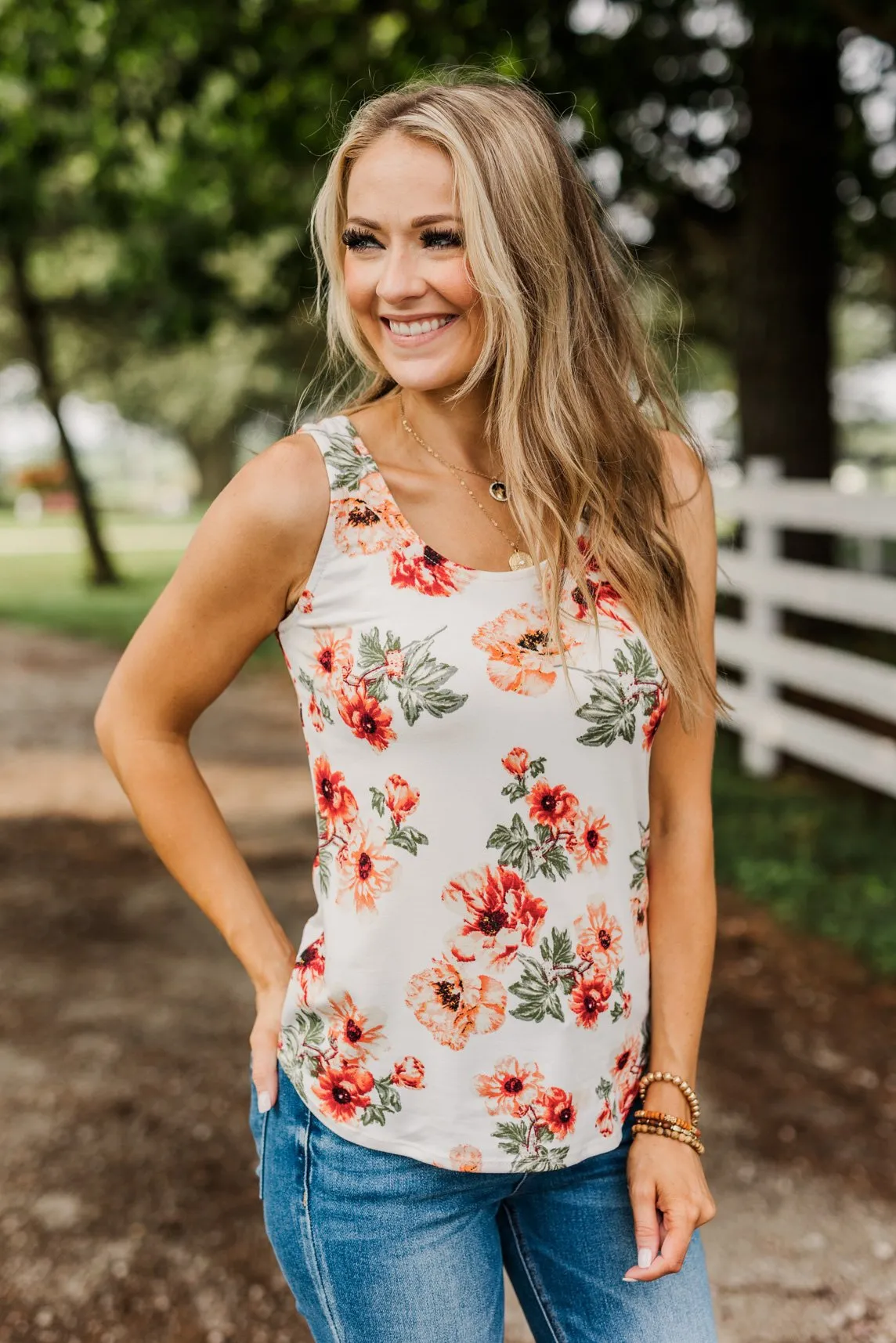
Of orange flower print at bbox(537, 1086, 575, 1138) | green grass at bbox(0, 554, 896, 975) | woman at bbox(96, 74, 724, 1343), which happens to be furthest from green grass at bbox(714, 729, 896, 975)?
orange flower print at bbox(537, 1086, 575, 1138)

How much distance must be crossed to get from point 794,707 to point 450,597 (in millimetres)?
5673

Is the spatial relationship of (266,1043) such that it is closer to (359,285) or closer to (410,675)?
(410,675)

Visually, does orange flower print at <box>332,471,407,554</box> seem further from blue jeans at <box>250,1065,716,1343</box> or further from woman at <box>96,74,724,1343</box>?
blue jeans at <box>250,1065,716,1343</box>

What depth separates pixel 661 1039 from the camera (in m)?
1.80

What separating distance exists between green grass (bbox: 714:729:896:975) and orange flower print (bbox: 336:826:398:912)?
364cm

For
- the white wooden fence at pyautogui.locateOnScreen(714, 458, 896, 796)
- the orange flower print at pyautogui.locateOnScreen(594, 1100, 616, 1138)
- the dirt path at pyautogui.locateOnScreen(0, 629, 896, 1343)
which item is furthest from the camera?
the white wooden fence at pyautogui.locateOnScreen(714, 458, 896, 796)

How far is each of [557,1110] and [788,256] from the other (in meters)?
7.19

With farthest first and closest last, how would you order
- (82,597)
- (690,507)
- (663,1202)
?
(82,597) → (690,507) → (663,1202)

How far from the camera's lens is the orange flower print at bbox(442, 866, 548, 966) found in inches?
63.1

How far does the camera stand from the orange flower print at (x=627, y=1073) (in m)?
1.73

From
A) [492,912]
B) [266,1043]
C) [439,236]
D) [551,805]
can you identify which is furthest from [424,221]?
[266,1043]

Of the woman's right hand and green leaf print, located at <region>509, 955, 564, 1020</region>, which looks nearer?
green leaf print, located at <region>509, 955, 564, 1020</region>

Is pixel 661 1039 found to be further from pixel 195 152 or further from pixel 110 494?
pixel 110 494

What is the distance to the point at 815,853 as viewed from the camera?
6.03m
